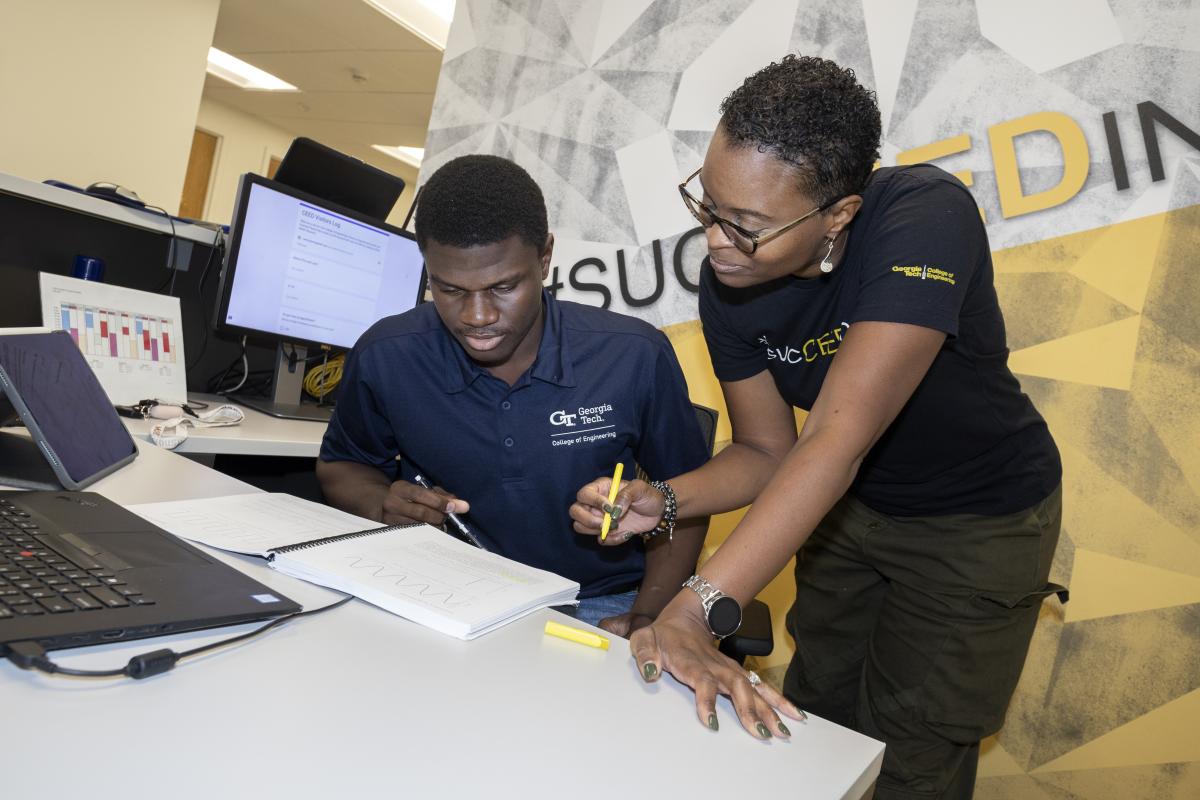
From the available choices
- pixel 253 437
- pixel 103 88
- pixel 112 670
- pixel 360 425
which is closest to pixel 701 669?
pixel 112 670

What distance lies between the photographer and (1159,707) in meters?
1.75

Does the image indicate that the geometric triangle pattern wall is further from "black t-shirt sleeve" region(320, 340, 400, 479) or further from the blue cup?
the blue cup

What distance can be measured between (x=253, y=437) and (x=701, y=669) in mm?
1175

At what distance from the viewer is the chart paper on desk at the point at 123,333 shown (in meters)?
1.66

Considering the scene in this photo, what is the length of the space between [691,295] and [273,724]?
2.06 meters

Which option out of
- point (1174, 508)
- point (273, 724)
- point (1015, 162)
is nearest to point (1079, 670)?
point (1174, 508)

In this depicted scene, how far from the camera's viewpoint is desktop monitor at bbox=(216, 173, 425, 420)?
6.48 feet

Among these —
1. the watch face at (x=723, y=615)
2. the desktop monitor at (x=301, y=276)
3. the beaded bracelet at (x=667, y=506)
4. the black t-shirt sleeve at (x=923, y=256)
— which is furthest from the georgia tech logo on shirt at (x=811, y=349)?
the desktop monitor at (x=301, y=276)

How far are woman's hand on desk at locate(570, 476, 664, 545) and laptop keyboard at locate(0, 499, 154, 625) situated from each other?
0.54m

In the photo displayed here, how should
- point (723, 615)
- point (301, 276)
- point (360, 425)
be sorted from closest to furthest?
1. point (723, 615)
2. point (360, 425)
3. point (301, 276)

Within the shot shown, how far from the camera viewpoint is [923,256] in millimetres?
1035

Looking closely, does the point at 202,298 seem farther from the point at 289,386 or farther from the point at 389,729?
the point at 389,729

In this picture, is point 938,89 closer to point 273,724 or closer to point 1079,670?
point 1079,670

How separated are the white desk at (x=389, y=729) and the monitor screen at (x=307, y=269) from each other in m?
1.37
